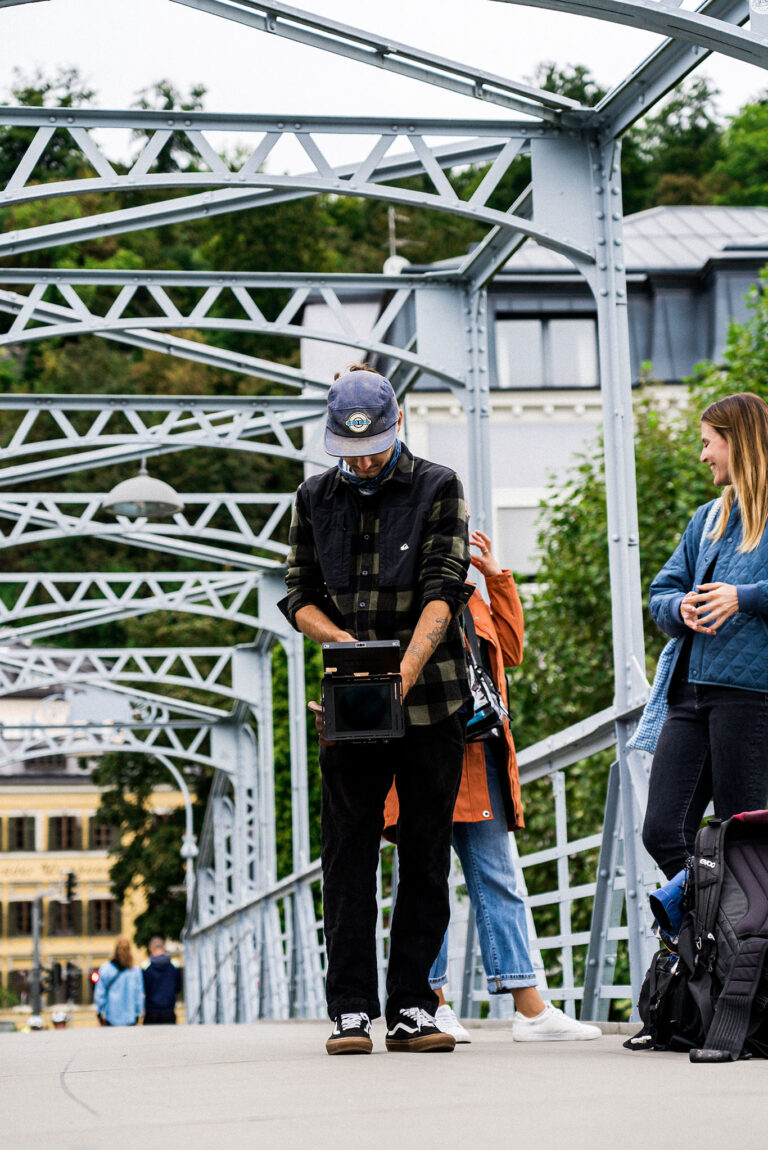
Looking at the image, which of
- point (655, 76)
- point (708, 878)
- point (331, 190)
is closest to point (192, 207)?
point (331, 190)

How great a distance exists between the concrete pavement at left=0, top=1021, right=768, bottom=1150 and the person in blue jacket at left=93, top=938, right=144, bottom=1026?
11.3 meters

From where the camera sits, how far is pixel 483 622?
17.9 feet

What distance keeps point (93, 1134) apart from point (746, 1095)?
1.15 metres

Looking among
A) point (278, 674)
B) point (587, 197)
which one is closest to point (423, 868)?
point (587, 197)

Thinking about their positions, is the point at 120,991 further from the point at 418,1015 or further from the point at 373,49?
the point at 418,1015

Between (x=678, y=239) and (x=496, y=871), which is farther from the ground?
(x=678, y=239)

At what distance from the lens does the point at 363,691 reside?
429cm

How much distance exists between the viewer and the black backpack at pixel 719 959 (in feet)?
12.5

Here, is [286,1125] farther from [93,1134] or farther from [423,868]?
[423,868]

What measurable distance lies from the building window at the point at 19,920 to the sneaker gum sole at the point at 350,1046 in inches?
2536

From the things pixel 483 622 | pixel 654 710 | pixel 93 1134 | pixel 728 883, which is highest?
pixel 483 622

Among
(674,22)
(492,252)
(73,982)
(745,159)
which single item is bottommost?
(73,982)

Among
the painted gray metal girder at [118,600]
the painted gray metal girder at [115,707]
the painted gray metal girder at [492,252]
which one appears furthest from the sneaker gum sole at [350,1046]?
the painted gray metal girder at [115,707]

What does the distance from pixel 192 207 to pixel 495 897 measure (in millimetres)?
4550
